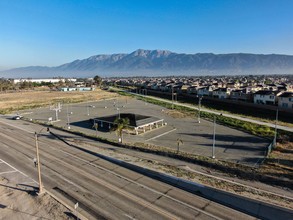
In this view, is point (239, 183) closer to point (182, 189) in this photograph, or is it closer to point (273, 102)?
point (182, 189)

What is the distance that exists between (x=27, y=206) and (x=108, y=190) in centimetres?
702

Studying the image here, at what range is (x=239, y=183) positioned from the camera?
79.7ft

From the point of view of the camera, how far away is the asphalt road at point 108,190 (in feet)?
62.2

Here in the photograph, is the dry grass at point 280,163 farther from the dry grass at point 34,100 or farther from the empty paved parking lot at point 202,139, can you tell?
the dry grass at point 34,100

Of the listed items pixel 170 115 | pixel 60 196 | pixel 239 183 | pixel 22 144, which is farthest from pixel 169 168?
pixel 170 115

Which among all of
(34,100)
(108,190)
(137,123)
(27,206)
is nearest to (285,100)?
(137,123)

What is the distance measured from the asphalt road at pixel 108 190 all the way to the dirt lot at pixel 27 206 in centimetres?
125

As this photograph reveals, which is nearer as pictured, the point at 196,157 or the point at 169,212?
the point at 169,212

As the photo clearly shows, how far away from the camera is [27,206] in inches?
793

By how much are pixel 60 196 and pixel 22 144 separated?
21921mm

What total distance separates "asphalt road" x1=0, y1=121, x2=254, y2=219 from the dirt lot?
4.11 ft

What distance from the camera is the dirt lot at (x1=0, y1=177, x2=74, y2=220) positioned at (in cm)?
1875

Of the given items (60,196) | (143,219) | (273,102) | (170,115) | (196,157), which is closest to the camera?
(143,219)

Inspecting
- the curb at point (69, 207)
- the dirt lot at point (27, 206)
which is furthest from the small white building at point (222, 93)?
the dirt lot at point (27, 206)
